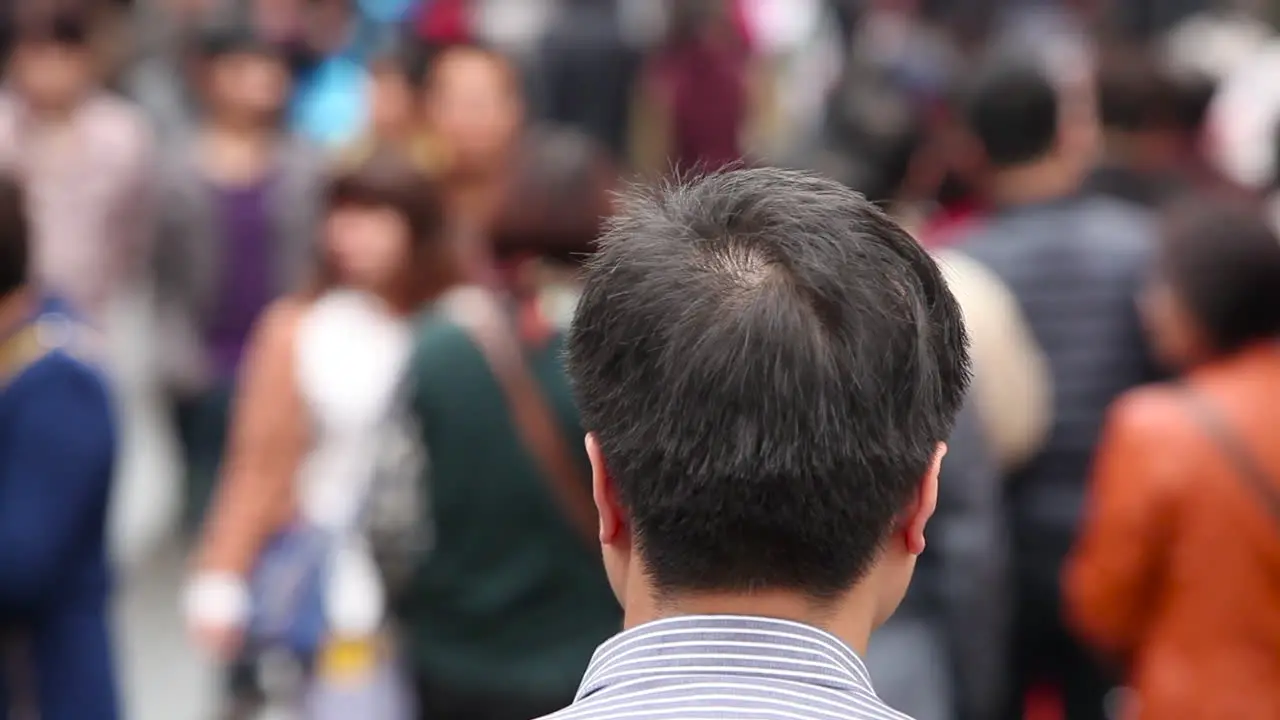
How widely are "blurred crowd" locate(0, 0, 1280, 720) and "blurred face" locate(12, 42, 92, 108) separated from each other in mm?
164

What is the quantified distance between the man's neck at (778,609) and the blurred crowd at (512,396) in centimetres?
47

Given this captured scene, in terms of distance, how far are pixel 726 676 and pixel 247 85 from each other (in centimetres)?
517

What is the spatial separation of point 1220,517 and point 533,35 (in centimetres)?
674

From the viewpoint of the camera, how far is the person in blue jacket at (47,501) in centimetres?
312

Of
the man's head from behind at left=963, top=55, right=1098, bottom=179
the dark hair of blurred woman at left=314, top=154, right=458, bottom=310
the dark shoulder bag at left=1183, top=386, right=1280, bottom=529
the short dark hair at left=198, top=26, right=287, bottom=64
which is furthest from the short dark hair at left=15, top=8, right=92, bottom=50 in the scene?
the dark shoulder bag at left=1183, top=386, right=1280, bottom=529

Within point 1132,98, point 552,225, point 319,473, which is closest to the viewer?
point 552,225

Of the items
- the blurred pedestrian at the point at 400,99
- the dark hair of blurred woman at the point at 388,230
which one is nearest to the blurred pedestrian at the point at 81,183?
the blurred pedestrian at the point at 400,99

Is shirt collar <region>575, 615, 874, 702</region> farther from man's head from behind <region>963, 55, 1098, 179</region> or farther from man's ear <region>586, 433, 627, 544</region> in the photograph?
man's head from behind <region>963, 55, 1098, 179</region>

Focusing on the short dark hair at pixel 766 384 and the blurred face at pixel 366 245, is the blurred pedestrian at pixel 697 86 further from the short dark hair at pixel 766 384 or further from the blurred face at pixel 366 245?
the short dark hair at pixel 766 384

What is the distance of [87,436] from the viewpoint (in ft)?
10.5

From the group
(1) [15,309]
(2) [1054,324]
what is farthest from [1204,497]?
(1) [15,309]

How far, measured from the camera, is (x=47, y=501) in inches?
124

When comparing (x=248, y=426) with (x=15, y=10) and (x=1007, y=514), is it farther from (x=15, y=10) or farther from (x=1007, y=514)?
(x=15, y=10)

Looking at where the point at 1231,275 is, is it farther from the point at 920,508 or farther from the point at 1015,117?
the point at 920,508
